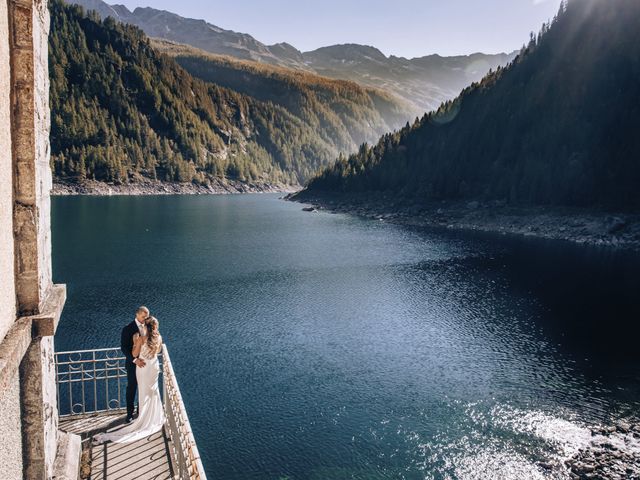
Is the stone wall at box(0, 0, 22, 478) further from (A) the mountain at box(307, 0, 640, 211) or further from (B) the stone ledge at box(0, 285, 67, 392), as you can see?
(A) the mountain at box(307, 0, 640, 211)

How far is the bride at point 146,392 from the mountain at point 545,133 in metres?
98.8

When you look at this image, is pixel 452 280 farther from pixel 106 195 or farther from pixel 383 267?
pixel 106 195

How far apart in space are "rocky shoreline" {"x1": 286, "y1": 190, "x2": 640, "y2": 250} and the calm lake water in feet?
55.8

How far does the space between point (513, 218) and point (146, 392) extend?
9716 centimetres

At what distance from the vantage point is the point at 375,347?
3053 cm

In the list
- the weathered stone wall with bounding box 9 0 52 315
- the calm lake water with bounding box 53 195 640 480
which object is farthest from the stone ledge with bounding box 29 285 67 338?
the calm lake water with bounding box 53 195 640 480

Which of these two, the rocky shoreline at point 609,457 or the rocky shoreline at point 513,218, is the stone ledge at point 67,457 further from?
the rocky shoreline at point 513,218

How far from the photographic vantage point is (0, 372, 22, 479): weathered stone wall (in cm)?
604

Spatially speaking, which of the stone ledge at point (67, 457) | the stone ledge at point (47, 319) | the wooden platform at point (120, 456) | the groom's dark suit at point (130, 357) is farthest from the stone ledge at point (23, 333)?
the wooden platform at point (120, 456)

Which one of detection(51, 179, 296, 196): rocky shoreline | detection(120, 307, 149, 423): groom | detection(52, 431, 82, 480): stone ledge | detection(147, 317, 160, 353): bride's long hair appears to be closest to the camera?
detection(52, 431, 82, 480): stone ledge

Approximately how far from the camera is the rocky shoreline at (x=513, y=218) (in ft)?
265

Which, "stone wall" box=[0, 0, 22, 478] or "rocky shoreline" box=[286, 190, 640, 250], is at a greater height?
"stone wall" box=[0, 0, 22, 478]

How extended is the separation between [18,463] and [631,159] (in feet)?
378

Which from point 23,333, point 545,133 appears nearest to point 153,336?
point 23,333
